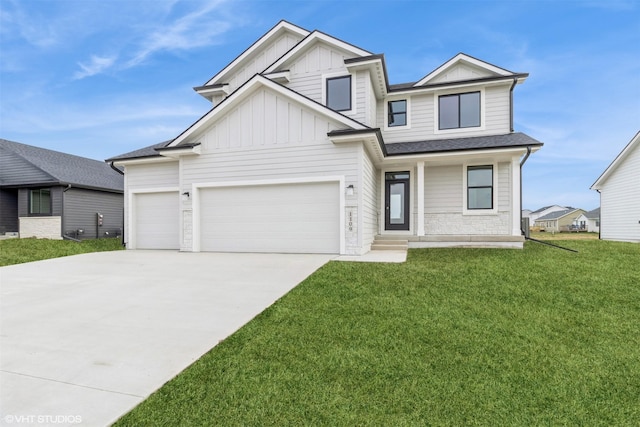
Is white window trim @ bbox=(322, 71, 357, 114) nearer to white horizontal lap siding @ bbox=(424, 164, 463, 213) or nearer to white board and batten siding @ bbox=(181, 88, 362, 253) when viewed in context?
white board and batten siding @ bbox=(181, 88, 362, 253)

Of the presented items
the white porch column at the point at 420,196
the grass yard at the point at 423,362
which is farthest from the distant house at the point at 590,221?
the grass yard at the point at 423,362

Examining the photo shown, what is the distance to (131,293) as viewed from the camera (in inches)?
221

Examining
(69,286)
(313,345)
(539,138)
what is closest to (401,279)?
(313,345)

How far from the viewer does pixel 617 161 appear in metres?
16.7

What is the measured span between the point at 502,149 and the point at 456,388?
9637mm

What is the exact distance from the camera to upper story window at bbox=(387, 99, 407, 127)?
12984 millimetres

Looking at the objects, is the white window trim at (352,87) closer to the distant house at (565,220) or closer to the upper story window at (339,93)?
the upper story window at (339,93)

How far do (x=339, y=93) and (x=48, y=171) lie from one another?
52.9 feet

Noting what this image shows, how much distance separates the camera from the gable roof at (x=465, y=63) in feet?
39.7

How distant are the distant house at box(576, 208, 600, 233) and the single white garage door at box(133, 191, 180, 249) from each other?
56.3m

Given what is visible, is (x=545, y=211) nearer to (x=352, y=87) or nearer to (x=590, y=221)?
(x=590, y=221)

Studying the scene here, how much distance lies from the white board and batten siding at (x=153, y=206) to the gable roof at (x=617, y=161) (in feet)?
68.6

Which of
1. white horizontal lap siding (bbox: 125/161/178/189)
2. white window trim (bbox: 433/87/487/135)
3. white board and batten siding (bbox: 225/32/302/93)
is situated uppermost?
white board and batten siding (bbox: 225/32/302/93)

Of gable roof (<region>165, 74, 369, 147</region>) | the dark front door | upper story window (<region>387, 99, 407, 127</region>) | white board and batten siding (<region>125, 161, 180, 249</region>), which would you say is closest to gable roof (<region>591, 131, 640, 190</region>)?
upper story window (<region>387, 99, 407, 127</region>)
